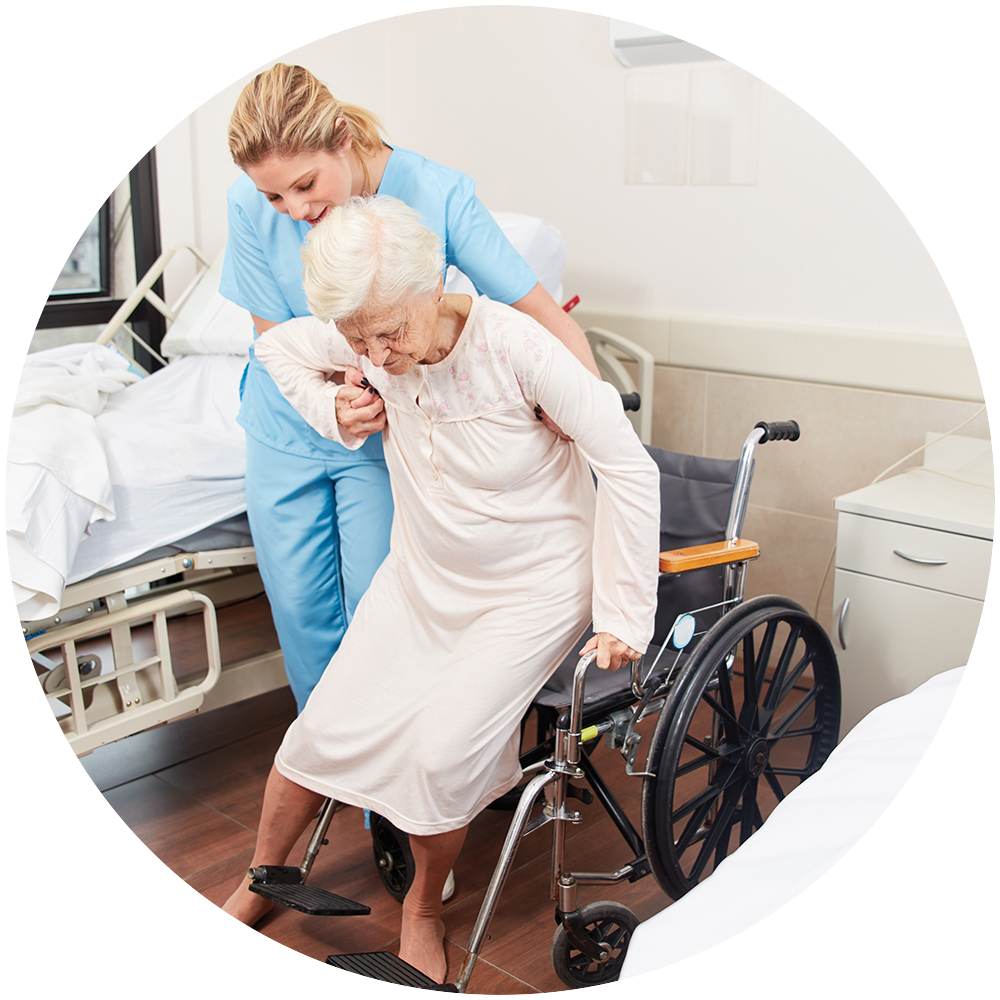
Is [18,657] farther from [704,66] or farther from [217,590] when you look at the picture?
[704,66]

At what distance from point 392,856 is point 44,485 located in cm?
91

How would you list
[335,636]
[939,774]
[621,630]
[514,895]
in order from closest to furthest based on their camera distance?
[939,774]
[621,630]
[514,895]
[335,636]

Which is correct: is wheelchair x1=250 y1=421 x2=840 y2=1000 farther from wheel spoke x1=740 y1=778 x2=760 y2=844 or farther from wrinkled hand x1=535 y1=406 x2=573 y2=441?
wrinkled hand x1=535 y1=406 x2=573 y2=441

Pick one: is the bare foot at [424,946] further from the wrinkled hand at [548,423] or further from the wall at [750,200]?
the wall at [750,200]

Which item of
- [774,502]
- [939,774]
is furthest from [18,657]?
[774,502]

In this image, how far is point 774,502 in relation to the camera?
2.71m

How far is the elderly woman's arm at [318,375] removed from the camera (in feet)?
5.53

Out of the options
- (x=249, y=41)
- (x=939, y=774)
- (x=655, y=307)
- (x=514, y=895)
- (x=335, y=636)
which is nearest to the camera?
(x=939, y=774)

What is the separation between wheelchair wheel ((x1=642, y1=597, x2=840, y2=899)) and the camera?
1.56 metres

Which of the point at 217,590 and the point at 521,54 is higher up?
the point at 521,54

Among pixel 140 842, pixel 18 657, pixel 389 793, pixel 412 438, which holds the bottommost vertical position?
pixel 140 842

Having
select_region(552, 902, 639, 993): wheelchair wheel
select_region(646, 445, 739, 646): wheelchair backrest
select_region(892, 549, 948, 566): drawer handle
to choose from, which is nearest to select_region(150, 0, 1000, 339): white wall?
select_region(892, 549, 948, 566): drawer handle

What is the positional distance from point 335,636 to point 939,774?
123 centimetres

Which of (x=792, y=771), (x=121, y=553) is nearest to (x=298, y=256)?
(x=121, y=553)
